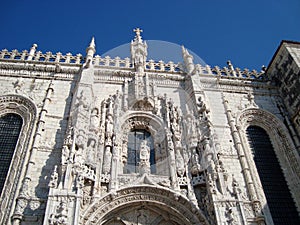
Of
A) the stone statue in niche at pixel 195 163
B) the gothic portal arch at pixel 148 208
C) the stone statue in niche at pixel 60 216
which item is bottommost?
the stone statue in niche at pixel 60 216

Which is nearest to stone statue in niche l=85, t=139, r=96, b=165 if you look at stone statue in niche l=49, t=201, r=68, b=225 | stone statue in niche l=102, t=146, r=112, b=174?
stone statue in niche l=102, t=146, r=112, b=174

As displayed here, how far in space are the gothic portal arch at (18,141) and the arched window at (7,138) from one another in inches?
7.6

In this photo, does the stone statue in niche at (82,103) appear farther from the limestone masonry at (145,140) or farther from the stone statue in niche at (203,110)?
the stone statue in niche at (203,110)

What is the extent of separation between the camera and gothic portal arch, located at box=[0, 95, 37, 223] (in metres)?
9.29

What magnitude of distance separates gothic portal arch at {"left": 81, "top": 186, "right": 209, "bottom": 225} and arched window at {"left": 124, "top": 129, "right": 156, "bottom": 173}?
131cm

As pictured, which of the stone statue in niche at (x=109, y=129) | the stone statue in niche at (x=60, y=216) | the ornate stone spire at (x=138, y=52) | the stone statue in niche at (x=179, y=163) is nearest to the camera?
the stone statue in niche at (x=60, y=216)

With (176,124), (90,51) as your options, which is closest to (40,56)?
(90,51)

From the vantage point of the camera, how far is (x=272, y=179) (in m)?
11.5

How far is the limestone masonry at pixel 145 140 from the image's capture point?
9.13m

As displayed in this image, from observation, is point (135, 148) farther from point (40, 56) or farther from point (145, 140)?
point (40, 56)

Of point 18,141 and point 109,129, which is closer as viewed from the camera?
point 18,141

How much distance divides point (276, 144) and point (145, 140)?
5.94m

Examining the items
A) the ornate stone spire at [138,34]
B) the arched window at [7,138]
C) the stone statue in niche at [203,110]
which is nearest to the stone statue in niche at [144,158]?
the stone statue in niche at [203,110]

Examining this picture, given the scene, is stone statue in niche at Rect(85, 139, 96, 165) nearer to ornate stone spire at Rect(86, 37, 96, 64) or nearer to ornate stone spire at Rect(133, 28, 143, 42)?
ornate stone spire at Rect(86, 37, 96, 64)
